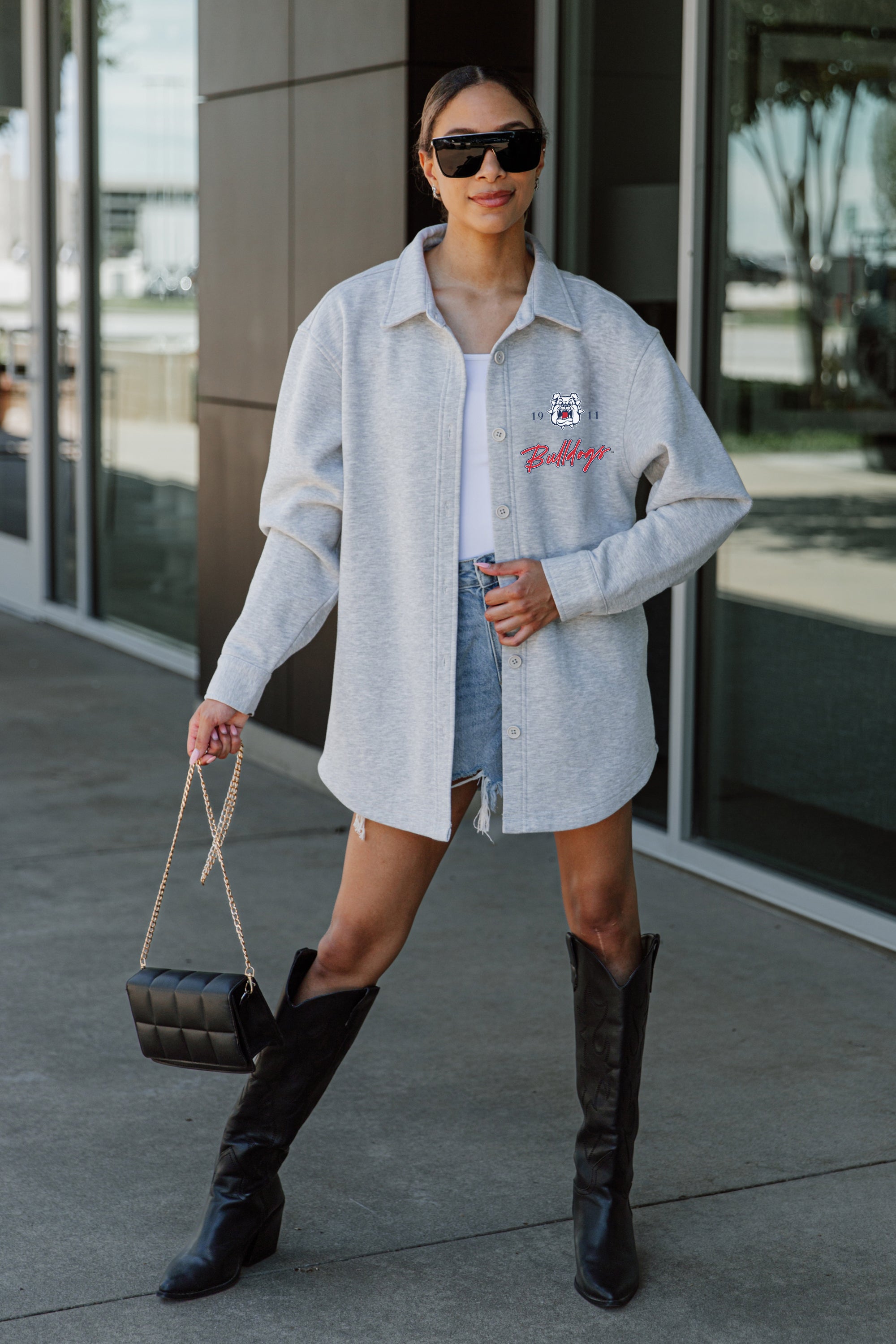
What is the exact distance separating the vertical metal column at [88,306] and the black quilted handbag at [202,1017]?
22.0 feet

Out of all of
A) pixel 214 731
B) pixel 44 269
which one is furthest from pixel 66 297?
pixel 214 731

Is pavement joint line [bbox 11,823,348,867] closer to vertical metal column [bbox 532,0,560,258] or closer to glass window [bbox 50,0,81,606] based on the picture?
vertical metal column [bbox 532,0,560,258]

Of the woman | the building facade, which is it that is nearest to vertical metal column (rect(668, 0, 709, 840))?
the building facade

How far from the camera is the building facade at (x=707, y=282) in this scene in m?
4.64

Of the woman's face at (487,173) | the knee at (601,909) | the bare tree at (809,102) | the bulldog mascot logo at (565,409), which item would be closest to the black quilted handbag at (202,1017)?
the knee at (601,909)

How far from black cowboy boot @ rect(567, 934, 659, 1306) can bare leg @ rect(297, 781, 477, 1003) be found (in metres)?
0.29

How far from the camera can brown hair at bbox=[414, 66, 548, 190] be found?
2.64 meters

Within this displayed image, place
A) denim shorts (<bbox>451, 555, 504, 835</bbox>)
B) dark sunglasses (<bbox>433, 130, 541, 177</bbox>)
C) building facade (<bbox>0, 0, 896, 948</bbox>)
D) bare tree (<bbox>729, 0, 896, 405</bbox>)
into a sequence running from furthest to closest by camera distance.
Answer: building facade (<bbox>0, 0, 896, 948</bbox>) < bare tree (<bbox>729, 0, 896, 405</bbox>) < denim shorts (<bbox>451, 555, 504, 835</bbox>) < dark sunglasses (<bbox>433, 130, 541, 177</bbox>)

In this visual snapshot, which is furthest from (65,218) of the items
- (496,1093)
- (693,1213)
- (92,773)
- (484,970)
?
(693,1213)

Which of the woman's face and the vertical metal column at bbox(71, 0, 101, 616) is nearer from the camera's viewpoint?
the woman's face

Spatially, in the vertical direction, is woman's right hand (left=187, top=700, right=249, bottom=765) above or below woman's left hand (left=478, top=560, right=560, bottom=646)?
below

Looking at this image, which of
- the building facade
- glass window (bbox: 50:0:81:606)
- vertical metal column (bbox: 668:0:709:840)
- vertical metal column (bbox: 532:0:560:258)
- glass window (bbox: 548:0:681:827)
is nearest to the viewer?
the building facade

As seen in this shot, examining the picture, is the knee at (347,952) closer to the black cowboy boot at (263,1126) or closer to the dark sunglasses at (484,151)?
the black cowboy boot at (263,1126)

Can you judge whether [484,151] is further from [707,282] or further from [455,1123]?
[707,282]
